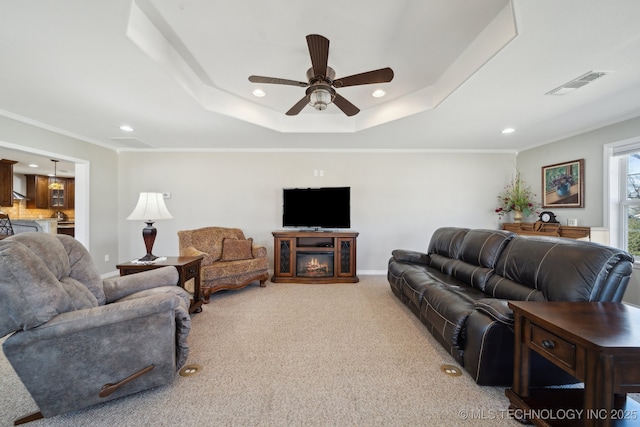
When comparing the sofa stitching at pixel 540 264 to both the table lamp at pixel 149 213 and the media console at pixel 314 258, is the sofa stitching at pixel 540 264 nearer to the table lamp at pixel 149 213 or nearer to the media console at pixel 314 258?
the media console at pixel 314 258

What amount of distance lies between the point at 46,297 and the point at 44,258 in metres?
0.37

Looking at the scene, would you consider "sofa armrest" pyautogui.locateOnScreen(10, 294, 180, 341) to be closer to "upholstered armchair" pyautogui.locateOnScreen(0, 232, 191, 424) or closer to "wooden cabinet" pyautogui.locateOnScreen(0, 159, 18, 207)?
"upholstered armchair" pyautogui.locateOnScreen(0, 232, 191, 424)

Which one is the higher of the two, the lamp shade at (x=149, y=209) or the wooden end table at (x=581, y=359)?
the lamp shade at (x=149, y=209)

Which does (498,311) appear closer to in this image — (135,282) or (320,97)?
(320,97)

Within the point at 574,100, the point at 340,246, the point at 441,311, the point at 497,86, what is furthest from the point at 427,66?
the point at 340,246

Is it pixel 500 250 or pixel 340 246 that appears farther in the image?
pixel 340 246

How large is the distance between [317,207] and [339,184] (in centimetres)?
70

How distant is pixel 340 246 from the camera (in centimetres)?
431

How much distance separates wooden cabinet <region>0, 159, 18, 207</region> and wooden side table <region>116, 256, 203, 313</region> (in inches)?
239

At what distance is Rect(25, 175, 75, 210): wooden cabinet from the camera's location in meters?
7.18

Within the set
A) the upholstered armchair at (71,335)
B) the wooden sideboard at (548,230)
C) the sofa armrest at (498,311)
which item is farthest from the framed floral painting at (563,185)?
the upholstered armchair at (71,335)

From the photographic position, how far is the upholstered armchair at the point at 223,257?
3354 millimetres

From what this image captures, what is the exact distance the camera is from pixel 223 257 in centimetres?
392

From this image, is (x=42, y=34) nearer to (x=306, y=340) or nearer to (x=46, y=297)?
(x=46, y=297)
